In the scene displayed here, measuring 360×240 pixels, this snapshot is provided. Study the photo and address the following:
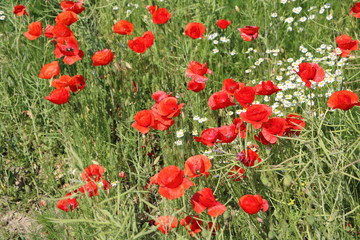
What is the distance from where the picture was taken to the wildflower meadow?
6.03 ft

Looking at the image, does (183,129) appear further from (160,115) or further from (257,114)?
(257,114)

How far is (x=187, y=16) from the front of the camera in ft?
12.7

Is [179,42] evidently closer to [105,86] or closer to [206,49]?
[206,49]

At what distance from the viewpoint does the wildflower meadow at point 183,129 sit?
6.03 feet

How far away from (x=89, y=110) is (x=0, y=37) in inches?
51.1

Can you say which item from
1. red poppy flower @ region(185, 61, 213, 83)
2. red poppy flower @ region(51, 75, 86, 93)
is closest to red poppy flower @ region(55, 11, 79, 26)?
red poppy flower @ region(51, 75, 86, 93)

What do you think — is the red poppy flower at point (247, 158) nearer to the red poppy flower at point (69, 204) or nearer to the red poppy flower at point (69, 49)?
the red poppy flower at point (69, 204)

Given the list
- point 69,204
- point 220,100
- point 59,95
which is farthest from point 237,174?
point 59,95

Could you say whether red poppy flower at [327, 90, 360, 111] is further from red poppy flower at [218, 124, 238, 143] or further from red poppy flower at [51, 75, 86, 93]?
red poppy flower at [51, 75, 86, 93]

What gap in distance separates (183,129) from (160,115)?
0.28m

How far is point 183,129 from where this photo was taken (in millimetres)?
2363

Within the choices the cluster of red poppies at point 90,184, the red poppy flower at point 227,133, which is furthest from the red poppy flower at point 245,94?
the cluster of red poppies at point 90,184

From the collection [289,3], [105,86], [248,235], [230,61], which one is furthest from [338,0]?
[248,235]

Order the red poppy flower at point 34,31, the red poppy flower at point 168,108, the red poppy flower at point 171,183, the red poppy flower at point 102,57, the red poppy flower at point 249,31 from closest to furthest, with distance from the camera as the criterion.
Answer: the red poppy flower at point 171,183 → the red poppy flower at point 168,108 → the red poppy flower at point 102,57 → the red poppy flower at point 249,31 → the red poppy flower at point 34,31
